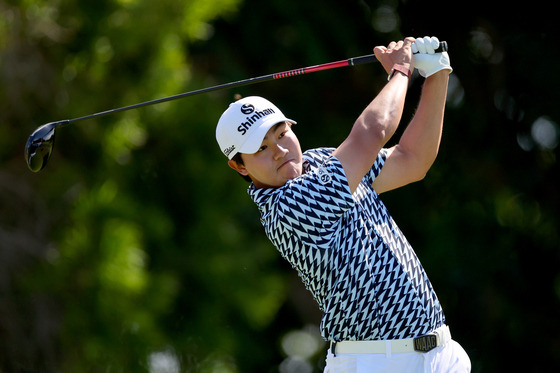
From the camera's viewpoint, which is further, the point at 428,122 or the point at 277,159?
the point at 428,122

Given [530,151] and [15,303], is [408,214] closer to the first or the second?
[530,151]

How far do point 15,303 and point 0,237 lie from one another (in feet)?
1.16

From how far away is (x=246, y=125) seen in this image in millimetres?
2607

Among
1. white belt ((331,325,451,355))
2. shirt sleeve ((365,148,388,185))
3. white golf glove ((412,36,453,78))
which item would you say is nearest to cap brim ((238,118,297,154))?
shirt sleeve ((365,148,388,185))

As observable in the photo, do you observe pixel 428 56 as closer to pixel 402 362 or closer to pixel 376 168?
pixel 376 168

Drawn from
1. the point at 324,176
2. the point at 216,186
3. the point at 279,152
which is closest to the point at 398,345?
the point at 324,176

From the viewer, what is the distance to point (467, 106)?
6844mm

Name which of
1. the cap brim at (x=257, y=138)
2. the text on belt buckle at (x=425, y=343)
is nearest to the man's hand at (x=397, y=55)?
the cap brim at (x=257, y=138)

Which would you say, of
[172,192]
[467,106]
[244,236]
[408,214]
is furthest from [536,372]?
[172,192]


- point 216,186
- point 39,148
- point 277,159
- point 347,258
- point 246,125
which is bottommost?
point 347,258

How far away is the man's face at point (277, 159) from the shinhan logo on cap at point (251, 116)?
1.7 inches

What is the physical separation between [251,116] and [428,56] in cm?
49

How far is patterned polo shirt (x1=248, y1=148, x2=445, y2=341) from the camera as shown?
246 cm

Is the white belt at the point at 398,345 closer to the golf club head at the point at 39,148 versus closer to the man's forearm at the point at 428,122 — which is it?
the man's forearm at the point at 428,122
